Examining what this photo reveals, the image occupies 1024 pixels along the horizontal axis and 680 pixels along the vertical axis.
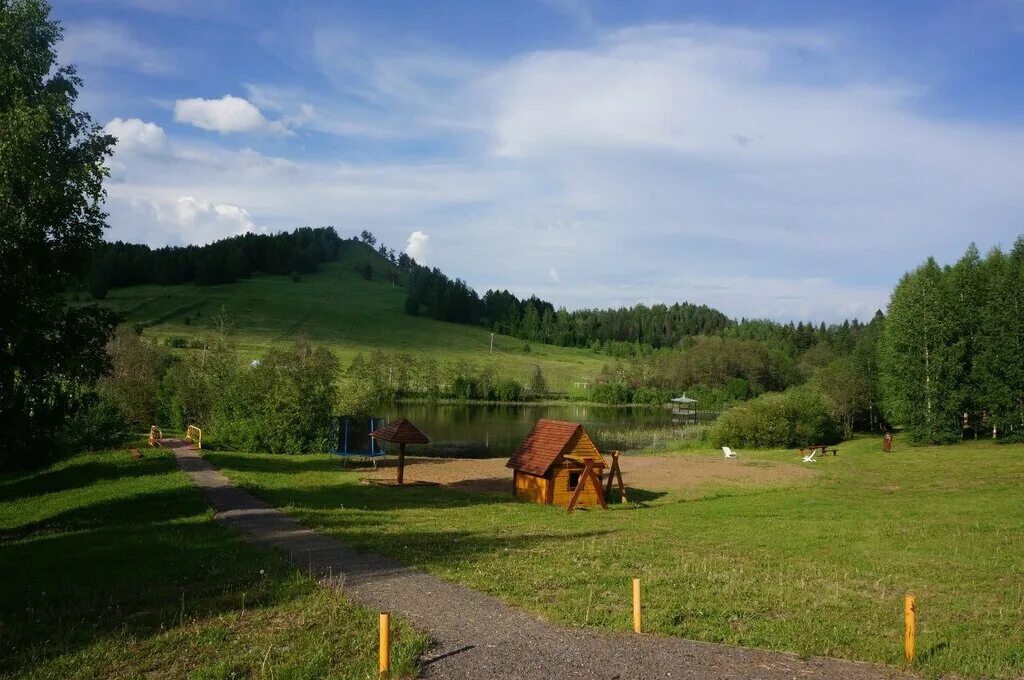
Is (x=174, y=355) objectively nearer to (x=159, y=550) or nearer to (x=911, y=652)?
(x=159, y=550)

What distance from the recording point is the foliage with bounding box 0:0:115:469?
53.7 feet

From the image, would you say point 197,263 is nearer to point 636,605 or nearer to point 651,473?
point 651,473

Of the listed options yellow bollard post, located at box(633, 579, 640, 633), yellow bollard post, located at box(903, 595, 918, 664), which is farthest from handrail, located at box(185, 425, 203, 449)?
yellow bollard post, located at box(903, 595, 918, 664)

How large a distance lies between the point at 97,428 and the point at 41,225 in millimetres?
21984

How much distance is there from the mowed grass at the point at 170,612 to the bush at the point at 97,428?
18905 millimetres

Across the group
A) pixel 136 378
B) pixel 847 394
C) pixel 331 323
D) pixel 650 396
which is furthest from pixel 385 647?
pixel 331 323

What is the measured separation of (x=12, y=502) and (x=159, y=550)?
13.9 m

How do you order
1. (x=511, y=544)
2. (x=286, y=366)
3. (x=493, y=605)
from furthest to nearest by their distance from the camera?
(x=286, y=366), (x=511, y=544), (x=493, y=605)

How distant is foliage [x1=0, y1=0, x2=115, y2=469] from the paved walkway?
10435 millimetres

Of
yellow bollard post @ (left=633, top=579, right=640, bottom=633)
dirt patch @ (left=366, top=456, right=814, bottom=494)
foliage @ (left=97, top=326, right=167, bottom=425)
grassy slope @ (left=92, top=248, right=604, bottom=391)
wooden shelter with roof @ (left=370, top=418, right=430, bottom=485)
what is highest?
grassy slope @ (left=92, top=248, right=604, bottom=391)

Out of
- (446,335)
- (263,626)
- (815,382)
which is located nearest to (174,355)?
(263,626)

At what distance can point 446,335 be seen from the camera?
148250 mm

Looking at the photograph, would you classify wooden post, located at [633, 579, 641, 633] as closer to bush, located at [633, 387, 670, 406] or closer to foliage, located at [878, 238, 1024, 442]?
foliage, located at [878, 238, 1024, 442]

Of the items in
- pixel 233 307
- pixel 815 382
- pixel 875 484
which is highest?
pixel 233 307
